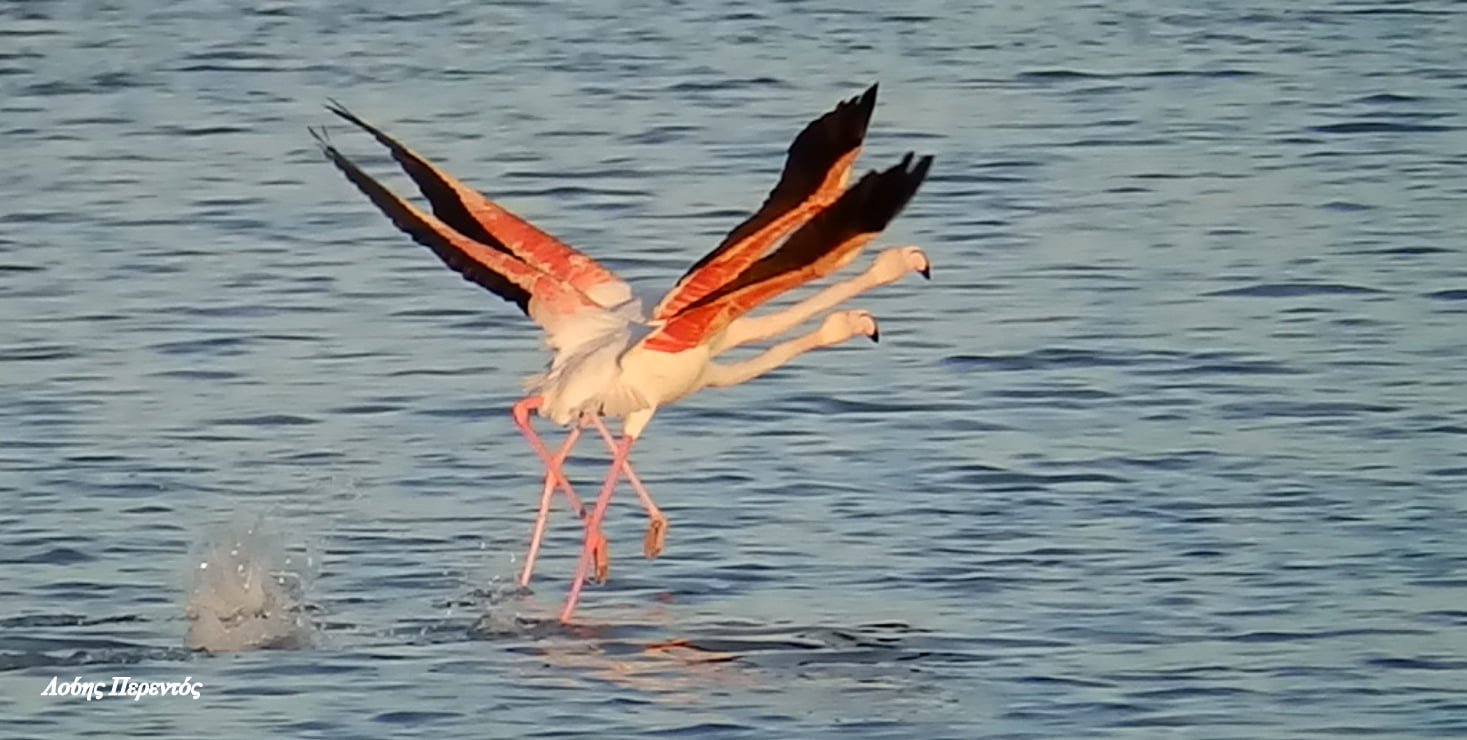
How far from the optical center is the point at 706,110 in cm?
2016

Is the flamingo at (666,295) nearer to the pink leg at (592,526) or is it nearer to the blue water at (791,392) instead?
the pink leg at (592,526)

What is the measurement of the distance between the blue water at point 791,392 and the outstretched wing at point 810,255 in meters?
0.85

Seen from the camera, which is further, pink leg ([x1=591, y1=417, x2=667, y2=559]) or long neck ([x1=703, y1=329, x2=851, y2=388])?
long neck ([x1=703, y1=329, x2=851, y2=388])

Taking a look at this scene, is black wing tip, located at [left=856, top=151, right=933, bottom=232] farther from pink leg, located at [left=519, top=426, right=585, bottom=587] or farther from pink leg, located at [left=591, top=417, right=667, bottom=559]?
pink leg, located at [left=519, top=426, right=585, bottom=587]

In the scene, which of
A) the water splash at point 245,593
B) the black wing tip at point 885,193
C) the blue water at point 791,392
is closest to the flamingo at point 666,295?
the black wing tip at point 885,193

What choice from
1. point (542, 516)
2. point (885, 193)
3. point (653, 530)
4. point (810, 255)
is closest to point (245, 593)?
point (542, 516)

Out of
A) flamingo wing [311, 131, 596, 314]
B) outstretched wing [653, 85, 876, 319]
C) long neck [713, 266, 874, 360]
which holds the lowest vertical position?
long neck [713, 266, 874, 360]

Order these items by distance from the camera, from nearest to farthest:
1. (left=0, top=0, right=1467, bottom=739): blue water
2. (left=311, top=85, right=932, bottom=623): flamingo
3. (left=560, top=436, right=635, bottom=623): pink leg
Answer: (left=0, top=0, right=1467, bottom=739): blue water < (left=311, top=85, right=932, bottom=623): flamingo < (left=560, top=436, right=635, bottom=623): pink leg

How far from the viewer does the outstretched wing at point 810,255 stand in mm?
10531

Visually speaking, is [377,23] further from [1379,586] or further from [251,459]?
[1379,586]

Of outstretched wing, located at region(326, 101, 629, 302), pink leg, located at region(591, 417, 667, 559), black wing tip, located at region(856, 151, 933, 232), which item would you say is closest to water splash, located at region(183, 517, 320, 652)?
pink leg, located at region(591, 417, 667, 559)

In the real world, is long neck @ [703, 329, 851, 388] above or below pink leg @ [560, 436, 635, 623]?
above

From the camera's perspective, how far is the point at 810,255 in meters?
11.0

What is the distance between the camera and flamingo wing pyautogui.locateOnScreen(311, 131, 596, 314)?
12188 mm
